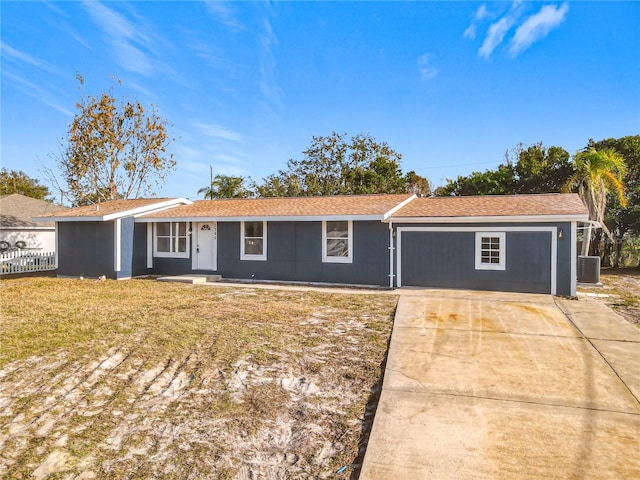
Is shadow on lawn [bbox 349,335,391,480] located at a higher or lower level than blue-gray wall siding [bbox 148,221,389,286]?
lower

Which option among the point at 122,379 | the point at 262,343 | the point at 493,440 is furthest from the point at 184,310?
the point at 493,440

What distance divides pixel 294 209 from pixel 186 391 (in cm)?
939

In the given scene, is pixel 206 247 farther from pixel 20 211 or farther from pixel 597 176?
pixel 20 211

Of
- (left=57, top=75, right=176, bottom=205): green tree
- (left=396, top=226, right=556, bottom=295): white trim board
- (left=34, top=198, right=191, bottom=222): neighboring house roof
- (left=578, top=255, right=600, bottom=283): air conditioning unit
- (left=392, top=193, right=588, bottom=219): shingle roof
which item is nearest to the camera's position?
(left=396, top=226, right=556, bottom=295): white trim board

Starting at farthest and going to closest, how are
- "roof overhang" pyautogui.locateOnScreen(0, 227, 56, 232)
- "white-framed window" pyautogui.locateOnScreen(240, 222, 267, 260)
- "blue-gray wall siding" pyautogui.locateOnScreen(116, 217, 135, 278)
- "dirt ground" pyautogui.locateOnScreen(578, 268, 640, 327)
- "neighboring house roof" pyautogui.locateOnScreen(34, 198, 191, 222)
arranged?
"roof overhang" pyautogui.locateOnScreen(0, 227, 56, 232), "blue-gray wall siding" pyautogui.locateOnScreen(116, 217, 135, 278), "neighboring house roof" pyautogui.locateOnScreen(34, 198, 191, 222), "white-framed window" pyautogui.locateOnScreen(240, 222, 267, 260), "dirt ground" pyautogui.locateOnScreen(578, 268, 640, 327)

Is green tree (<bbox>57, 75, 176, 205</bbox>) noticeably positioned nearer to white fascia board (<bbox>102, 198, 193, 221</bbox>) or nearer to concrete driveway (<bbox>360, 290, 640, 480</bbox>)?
white fascia board (<bbox>102, 198, 193, 221</bbox>)

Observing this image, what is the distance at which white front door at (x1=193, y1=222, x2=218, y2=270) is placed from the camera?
45.5ft

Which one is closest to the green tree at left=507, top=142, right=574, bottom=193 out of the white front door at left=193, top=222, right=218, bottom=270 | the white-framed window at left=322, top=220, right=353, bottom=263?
the white-framed window at left=322, top=220, right=353, bottom=263

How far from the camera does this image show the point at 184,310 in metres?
8.26

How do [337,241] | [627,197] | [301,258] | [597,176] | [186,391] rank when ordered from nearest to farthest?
[186,391], [337,241], [301,258], [597,176], [627,197]

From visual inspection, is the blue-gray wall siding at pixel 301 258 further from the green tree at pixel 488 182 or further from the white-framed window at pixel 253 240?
the green tree at pixel 488 182

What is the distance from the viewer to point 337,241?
40.4 feet

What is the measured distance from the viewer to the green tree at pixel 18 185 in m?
41.2

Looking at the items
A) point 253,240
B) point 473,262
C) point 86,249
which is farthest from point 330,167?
point 473,262
